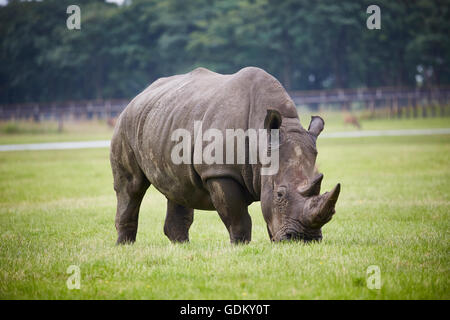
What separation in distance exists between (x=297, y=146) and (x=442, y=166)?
1243cm

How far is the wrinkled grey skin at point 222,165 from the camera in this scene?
6387 mm

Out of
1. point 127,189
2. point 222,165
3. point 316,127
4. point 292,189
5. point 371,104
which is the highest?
point 371,104

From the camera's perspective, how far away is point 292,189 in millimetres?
6348

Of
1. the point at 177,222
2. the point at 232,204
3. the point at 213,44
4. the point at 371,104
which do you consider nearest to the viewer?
the point at 232,204

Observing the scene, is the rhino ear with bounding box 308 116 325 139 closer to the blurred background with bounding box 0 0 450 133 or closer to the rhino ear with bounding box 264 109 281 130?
the rhino ear with bounding box 264 109 281 130

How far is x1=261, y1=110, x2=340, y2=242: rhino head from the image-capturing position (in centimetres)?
619

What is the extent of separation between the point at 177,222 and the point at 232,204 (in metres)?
2.00

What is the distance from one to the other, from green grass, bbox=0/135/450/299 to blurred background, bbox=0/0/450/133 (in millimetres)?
42105

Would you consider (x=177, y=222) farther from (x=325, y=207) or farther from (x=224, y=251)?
(x=325, y=207)

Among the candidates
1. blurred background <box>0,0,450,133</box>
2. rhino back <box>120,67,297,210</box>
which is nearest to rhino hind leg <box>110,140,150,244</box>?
rhino back <box>120,67,297,210</box>

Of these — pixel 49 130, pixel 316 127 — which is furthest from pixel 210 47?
pixel 316 127

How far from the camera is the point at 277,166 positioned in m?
6.55

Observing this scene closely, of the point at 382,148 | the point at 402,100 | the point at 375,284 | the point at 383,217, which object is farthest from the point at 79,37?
Answer: the point at 375,284
